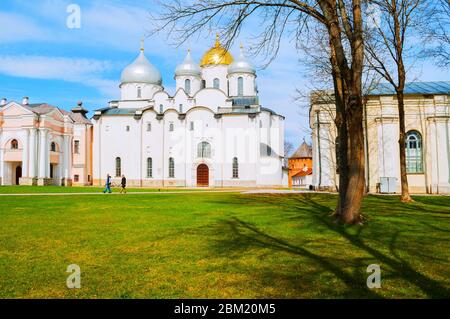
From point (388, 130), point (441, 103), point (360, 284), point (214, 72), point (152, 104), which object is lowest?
point (360, 284)

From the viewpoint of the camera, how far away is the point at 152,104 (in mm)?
50250

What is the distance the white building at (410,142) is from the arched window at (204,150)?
20.2 metres

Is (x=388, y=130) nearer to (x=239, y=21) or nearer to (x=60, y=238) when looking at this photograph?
(x=239, y=21)

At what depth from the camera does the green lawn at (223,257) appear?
15.5 ft

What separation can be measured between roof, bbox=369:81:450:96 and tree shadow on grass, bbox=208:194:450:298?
21666 mm

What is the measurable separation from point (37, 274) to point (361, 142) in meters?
8.47

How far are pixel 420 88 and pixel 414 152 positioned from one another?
229 inches

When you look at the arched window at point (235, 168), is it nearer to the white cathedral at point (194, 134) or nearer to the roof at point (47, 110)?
the white cathedral at point (194, 134)

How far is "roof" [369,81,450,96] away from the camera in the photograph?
2870 centimetres

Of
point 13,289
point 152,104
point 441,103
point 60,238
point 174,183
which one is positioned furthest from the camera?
point 152,104

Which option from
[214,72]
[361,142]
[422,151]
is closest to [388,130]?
[422,151]

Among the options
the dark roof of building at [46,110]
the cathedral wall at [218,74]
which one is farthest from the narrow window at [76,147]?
the cathedral wall at [218,74]

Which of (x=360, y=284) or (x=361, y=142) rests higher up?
(x=361, y=142)

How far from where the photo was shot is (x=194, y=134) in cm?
4656
